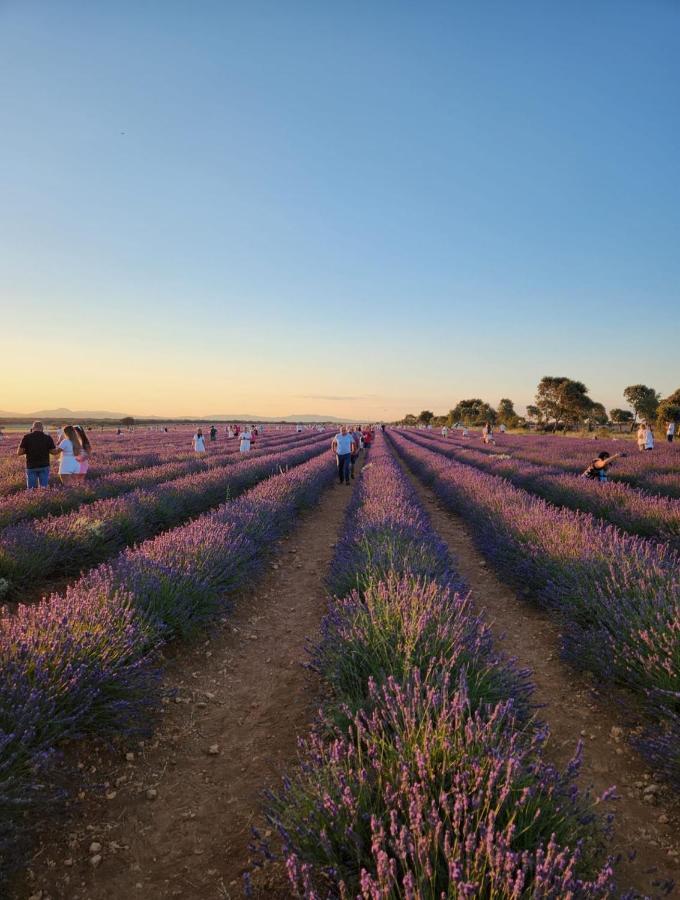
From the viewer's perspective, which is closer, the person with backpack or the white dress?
the white dress

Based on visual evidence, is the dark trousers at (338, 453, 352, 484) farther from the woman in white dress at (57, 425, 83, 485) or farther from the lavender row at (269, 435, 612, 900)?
the lavender row at (269, 435, 612, 900)

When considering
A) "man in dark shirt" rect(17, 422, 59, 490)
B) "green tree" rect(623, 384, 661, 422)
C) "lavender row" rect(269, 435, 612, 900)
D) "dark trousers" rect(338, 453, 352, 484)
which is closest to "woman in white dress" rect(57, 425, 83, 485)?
"man in dark shirt" rect(17, 422, 59, 490)

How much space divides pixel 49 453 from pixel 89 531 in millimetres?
3603

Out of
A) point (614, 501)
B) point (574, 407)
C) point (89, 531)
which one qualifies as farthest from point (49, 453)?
point (574, 407)

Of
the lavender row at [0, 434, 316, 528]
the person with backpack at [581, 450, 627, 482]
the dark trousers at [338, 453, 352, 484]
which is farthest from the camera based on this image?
the dark trousers at [338, 453, 352, 484]

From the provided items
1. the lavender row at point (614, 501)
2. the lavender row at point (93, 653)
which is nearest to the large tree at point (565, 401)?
the lavender row at point (614, 501)

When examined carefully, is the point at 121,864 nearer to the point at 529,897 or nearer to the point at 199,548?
the point at 529,897

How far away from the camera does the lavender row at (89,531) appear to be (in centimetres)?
434

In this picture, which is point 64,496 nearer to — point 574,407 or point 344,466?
point 344,466

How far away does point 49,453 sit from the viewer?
309 inches

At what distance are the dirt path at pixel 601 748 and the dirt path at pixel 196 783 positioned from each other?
1326 millimetres

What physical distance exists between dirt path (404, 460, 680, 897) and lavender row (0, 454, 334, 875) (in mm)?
1973

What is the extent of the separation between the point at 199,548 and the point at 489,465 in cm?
1116

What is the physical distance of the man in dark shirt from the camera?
7.27 m
